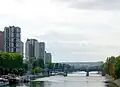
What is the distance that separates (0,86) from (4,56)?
122 feet

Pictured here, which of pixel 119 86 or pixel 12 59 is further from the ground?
pixel 12 59

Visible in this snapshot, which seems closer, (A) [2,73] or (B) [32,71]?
(A) [2,73]

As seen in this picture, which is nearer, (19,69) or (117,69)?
(117,69)

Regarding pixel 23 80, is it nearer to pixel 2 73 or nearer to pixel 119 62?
pixel 2 73

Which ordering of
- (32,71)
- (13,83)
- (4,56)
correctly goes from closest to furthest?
(13,83)
(4,56)
(32,71)

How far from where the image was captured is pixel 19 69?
473ft

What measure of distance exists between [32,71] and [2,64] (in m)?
72.8

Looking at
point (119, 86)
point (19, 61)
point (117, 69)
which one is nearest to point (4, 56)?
point (19, 61)

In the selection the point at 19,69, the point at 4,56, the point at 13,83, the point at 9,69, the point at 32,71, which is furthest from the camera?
the point at 32,71

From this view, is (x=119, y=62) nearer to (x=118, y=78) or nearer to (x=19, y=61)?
(x=118, y=78)

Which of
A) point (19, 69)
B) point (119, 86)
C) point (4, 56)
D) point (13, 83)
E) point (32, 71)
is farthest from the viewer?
point (32, 71)

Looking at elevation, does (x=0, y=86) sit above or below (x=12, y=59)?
below

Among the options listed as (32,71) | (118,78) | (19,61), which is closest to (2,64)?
(19,61)

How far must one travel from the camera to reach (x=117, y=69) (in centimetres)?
11181
